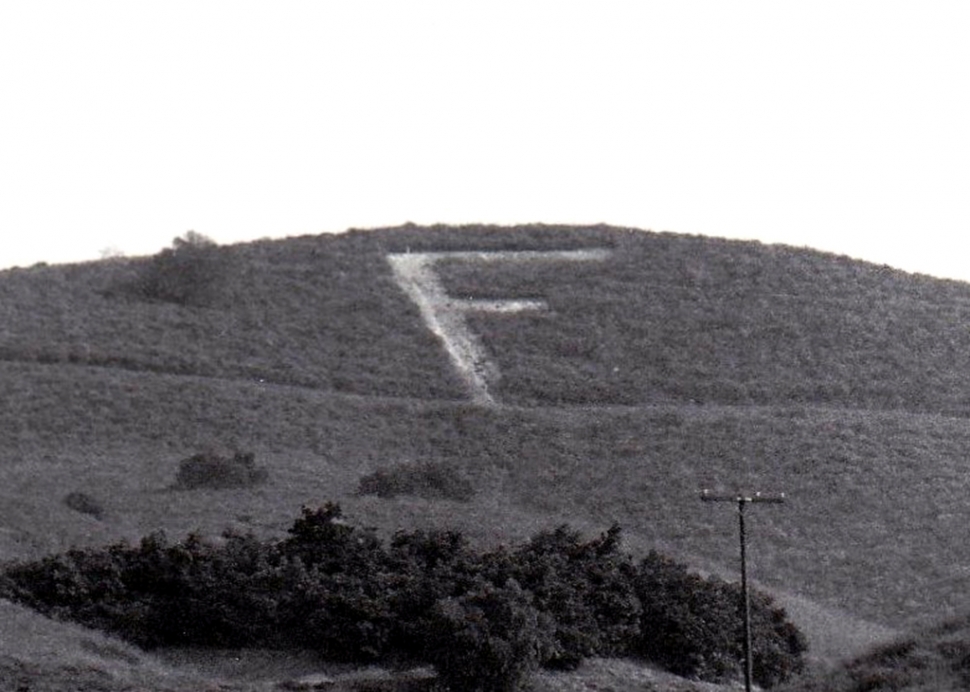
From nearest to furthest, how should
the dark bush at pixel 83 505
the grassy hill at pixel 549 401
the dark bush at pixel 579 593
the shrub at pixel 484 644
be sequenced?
the shrub at pixel 484 644, the dark bush at pixel 579 593, the dark bush at pixel 83 505, the grassy hill at pixel 549 401

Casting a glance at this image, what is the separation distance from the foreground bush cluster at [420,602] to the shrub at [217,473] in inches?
368

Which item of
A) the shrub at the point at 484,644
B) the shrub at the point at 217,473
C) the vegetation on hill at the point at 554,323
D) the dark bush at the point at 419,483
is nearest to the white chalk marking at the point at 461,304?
the vegetation on hill at the point at 554,323

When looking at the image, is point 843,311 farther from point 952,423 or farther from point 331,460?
point 331,460

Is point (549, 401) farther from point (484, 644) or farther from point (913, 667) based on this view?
point (913, 667)

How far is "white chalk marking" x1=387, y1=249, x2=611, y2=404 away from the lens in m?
49.2

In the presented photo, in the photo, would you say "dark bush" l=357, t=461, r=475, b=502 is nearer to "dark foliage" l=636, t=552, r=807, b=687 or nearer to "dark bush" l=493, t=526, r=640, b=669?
"dark bush" l=493, t=526, r=640, b=669

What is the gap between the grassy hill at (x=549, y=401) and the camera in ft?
112

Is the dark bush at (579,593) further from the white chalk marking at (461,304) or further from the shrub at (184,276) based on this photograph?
the shrub at (184,276)

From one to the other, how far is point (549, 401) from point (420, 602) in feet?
81.9

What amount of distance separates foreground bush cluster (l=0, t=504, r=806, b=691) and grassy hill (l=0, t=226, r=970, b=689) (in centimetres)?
366

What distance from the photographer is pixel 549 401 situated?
155 feet

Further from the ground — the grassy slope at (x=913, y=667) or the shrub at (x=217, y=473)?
the shrub at (x=217, y=473)

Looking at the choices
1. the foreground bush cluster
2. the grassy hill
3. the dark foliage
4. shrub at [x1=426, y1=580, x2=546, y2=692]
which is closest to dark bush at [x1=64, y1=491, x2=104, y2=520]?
the grassy hill

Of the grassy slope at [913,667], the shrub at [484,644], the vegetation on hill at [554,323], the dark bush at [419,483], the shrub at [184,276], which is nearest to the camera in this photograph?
the grassy slope at [913,667]
